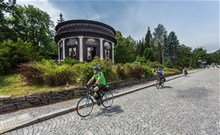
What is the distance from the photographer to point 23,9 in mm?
32906

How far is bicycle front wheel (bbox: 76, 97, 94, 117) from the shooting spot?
5446 mm

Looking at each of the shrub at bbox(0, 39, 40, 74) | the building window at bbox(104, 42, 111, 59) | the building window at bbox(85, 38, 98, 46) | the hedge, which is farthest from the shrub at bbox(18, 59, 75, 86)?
the building window at bbox(104, 42, 111, 59)

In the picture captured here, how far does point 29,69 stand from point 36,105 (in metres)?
2.66

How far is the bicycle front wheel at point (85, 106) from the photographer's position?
545cm

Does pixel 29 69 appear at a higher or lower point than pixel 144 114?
higher

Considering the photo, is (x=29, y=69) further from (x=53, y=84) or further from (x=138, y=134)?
(x=138, y=134)

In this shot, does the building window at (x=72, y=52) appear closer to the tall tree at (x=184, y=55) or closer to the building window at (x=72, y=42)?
the building window at (x=72, y=42)

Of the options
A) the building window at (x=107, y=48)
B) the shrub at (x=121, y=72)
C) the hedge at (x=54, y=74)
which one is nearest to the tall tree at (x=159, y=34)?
the building window at (x=107, y=48)

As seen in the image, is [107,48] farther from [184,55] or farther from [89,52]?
[184,55]

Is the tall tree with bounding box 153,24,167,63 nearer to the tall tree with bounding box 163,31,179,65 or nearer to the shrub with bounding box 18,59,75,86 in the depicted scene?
the tall tree with bounding box 163,31,179,65

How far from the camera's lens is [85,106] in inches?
223

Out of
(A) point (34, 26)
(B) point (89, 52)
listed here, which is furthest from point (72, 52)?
(A) point (34, 26)

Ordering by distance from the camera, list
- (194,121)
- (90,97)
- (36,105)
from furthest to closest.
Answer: (36,105), (90,97), (194,121)

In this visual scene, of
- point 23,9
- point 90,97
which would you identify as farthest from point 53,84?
point 23,9
